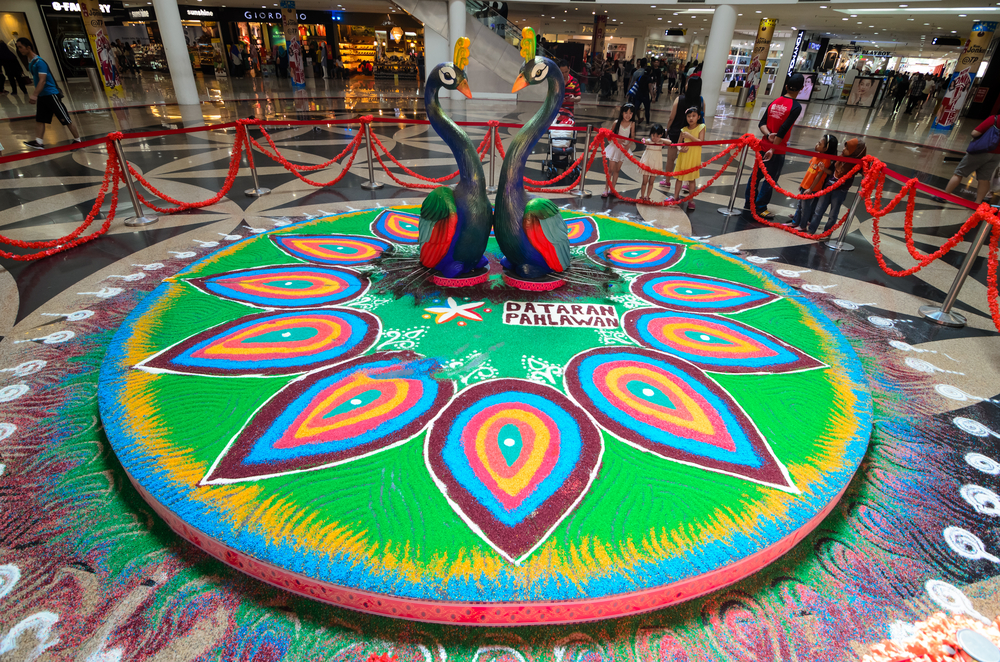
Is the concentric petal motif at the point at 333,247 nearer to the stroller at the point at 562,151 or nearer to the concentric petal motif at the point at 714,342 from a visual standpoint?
the concentric petal motif at the point at 714,342

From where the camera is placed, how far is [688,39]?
29.0m

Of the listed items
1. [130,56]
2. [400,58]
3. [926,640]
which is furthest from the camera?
[400,58]

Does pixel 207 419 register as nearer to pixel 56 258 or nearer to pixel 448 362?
pixel 448 362

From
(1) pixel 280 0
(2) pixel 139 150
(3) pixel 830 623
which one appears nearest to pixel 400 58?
(1) pixel 280 0

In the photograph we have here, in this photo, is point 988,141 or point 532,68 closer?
point 532,68

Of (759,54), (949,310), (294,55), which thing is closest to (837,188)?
(949,310)

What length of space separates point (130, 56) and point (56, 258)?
93.6ft

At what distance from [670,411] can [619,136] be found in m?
4.93

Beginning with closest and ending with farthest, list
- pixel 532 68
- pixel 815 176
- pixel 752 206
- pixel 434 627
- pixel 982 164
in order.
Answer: pixel 434 627 < pixel 532 68 < pixel 815 176 < pixel 752 206 < pixel 982 164

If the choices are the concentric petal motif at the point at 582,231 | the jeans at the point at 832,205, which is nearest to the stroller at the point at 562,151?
the concentric petal motif at the point at 582,231

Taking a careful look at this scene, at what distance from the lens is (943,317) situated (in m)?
3.91

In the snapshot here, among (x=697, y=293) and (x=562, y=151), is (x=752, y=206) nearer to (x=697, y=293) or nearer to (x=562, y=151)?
(x=562, y=151)

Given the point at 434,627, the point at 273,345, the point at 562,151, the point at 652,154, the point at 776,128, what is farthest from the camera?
the point at 562,151

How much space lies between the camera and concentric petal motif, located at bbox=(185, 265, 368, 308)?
3666 mm
